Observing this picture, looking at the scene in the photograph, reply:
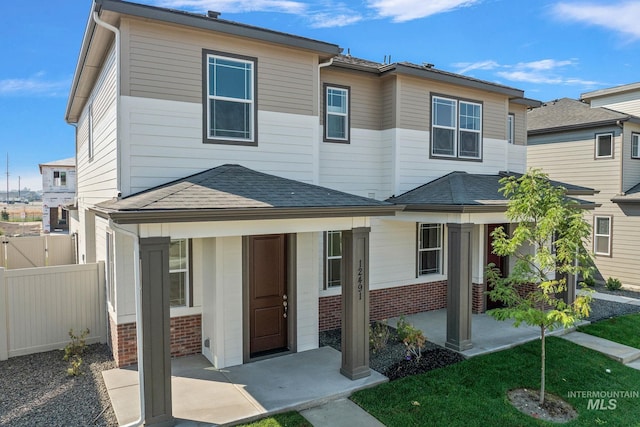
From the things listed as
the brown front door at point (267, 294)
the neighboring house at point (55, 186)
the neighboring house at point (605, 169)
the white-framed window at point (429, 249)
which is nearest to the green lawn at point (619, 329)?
the white-framed window at point (429, 249)

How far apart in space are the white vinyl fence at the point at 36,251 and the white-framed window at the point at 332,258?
11.3 meters

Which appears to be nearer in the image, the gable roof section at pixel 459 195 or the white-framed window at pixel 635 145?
the gable roof section at pixel 459 195

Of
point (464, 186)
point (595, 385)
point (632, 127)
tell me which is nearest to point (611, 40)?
point (632, 127)

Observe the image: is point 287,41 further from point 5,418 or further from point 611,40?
point 611,40

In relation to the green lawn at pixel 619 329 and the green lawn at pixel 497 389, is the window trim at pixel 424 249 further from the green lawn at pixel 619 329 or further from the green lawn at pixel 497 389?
the green lawn at pixel 619 329

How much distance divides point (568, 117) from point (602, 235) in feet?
17.0

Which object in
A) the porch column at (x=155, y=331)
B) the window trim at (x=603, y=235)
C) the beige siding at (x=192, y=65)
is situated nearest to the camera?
the porch column at (x=155, y=331)

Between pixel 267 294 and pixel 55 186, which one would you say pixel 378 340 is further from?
pixel 55 186

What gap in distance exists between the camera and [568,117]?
17.5 meters

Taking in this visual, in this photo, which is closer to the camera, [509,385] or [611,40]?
[509,385]

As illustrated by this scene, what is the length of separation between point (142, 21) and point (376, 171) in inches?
249

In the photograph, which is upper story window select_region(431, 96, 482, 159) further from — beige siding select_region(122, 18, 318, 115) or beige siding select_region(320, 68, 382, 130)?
beige siding select_region(122, 18, 318, 115)

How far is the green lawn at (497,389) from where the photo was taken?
5.97 metres

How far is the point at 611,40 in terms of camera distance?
2197cm
